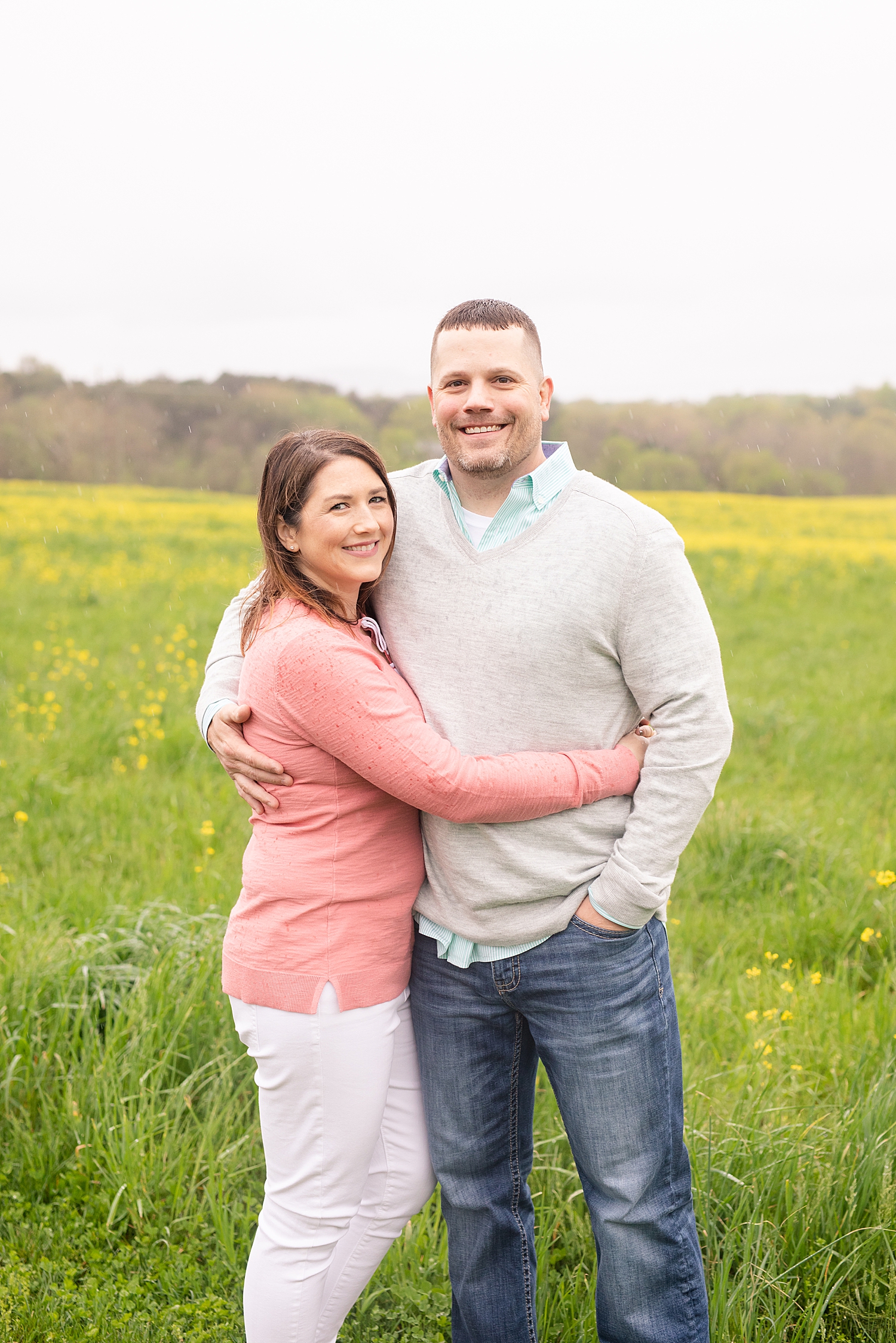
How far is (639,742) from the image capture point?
2.10 metres

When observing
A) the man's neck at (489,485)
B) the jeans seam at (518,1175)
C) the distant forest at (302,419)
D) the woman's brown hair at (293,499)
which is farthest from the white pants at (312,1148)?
the distant forest at (302,419)

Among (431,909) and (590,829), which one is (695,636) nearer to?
(590,829)

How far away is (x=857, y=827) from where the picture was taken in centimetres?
508

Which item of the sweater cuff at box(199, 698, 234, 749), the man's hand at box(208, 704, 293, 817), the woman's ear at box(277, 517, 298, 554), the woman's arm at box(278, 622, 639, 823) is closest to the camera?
the woman's arm at box(278, 622, 639, 823)

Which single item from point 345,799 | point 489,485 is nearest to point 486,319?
point 489,485

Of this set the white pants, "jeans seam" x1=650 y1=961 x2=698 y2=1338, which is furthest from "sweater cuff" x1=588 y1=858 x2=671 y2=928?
the white pants

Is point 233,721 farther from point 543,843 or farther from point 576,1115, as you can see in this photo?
point 576,1115

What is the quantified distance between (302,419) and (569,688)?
46.1 feet

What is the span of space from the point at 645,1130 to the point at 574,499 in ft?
4.13

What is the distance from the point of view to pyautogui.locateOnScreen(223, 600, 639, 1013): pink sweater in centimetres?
194

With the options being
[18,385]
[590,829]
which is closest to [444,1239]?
[590,829]

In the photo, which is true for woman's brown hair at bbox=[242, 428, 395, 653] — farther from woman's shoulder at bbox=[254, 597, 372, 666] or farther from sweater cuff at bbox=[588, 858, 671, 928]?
sweater cuff at bbox=[588, 858, 671, 928]

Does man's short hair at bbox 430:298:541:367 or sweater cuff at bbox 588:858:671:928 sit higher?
man's short hair at bbox 430:298:541:367

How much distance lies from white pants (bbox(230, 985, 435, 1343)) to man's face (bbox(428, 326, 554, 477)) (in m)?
1.13
